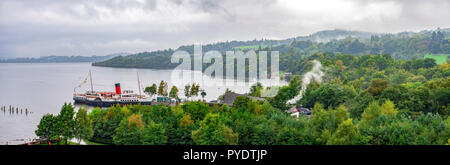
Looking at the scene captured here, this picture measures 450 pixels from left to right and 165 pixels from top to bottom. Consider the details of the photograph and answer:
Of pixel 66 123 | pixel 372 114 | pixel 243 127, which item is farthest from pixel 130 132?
pixel 372 114

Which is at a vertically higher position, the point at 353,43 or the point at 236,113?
the point at 353,43

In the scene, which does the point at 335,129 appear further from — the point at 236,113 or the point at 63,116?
the point at 63,116

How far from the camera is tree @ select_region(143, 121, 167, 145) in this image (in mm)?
22188

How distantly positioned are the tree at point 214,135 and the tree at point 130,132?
3.13 metres

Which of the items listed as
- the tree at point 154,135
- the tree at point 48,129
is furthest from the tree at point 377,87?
the tree at point 48,129

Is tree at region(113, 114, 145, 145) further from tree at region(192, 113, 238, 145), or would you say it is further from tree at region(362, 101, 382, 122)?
tree at region(362, 101, 382, 122)

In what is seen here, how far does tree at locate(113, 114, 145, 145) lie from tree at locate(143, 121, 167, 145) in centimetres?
35

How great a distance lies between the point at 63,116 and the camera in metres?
24.7

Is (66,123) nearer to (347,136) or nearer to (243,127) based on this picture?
(243,127)

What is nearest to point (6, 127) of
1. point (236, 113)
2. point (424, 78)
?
point (236, 113)

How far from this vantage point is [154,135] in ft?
73.5

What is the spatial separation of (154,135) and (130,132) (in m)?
1.62

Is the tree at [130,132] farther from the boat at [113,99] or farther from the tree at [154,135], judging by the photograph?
the boat at [113,99]
